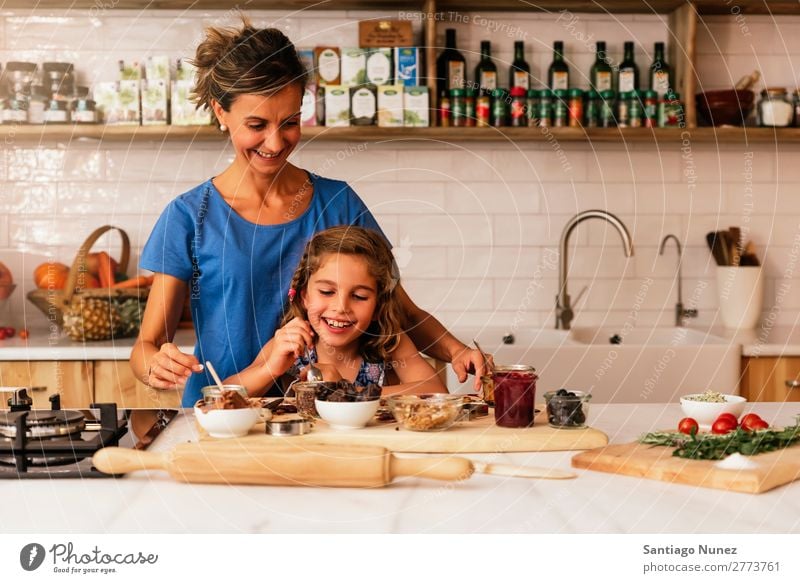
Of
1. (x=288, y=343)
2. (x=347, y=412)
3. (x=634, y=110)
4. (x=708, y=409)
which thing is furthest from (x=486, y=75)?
(x=347, y=412)

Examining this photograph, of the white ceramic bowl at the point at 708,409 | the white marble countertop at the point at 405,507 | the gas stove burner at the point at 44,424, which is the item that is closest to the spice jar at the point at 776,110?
the white ceramic bowl at the point at 708,409

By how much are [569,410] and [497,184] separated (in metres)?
1.69

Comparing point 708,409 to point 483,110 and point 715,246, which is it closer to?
point 483,110

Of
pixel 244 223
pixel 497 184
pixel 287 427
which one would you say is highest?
pixel 497 184

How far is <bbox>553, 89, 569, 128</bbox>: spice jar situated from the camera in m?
2.89

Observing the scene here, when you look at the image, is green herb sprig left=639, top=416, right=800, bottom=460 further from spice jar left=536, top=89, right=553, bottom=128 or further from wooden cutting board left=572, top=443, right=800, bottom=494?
spice jar left=536, top=89, right=553, bottom=128

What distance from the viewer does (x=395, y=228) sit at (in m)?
→ 3.03

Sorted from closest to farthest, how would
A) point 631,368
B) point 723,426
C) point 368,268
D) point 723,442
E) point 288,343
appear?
point 723,442
point 723,426
point 288,343
point 368,268
point 631,368

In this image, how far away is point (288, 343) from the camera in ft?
5.57

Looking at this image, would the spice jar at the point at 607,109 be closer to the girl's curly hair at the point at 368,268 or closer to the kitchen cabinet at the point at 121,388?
the girl's curly hair at the point at 368,268

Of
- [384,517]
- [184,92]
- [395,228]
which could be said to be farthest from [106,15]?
[384,517]

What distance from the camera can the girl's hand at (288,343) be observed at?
1.69m

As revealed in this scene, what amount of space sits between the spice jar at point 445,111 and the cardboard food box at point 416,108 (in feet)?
0.15
